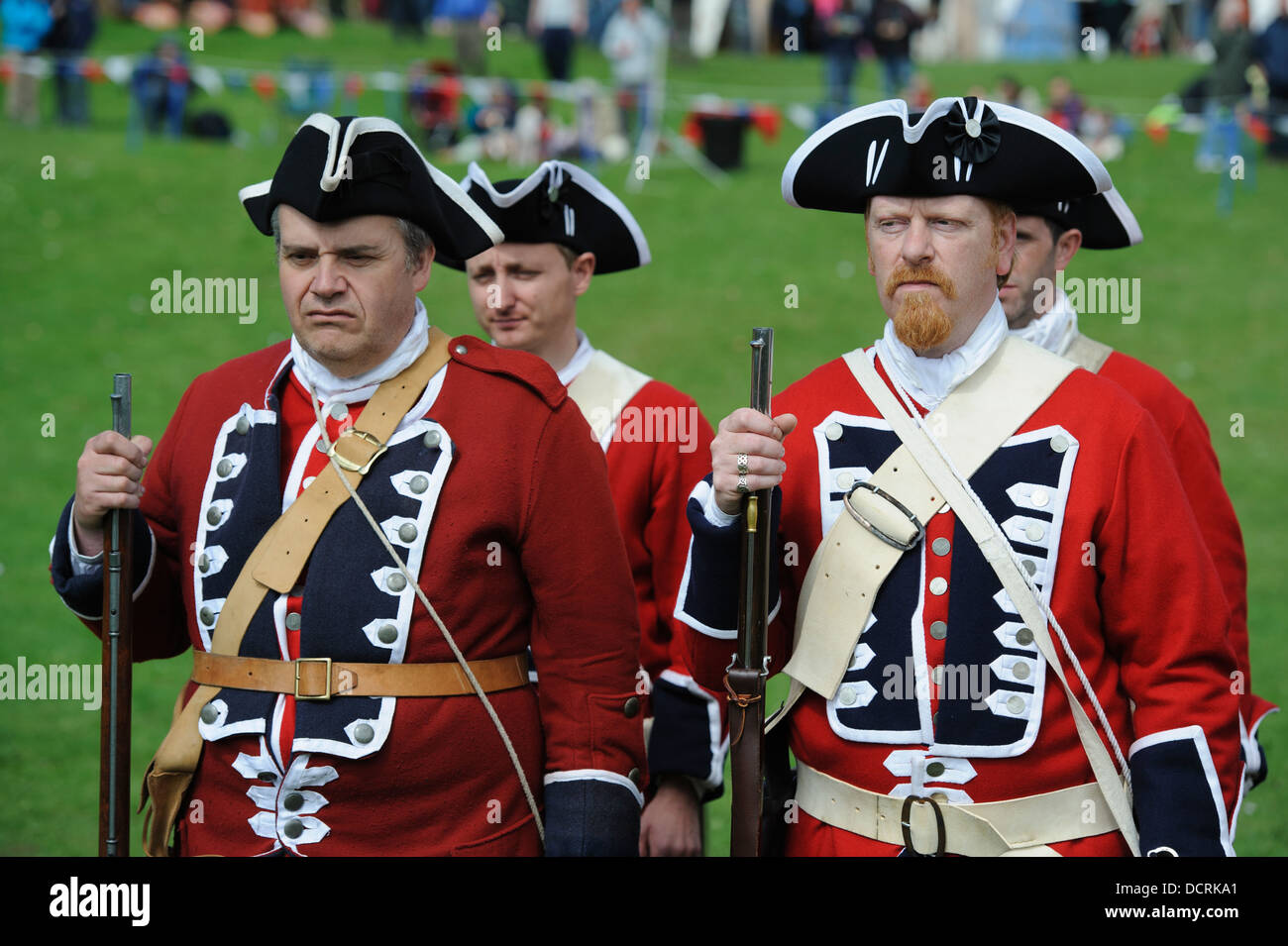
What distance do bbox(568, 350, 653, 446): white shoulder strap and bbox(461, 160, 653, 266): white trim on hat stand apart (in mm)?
419

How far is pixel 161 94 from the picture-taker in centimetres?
2325

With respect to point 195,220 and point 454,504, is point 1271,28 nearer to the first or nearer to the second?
point 195,220

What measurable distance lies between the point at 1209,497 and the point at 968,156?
1484mm

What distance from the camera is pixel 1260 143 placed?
77.2 ft

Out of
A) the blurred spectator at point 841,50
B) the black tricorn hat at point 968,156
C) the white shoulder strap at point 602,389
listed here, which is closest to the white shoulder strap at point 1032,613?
the black tricorn hat at point 968,156

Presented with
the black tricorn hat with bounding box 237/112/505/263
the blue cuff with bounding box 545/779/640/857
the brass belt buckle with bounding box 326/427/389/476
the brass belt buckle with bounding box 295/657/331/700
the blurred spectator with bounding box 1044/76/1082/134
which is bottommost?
the blue cuff with bounding box 545/779/640/857

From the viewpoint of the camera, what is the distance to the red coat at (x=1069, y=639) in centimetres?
338

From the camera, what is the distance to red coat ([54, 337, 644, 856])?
3.46 m

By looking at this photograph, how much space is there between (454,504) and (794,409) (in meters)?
0.84

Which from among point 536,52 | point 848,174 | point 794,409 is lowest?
point 794,409

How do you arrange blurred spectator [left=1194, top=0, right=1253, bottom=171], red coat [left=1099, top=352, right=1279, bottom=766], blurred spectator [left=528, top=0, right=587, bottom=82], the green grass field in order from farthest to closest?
blurred spectator [left=528, top=0, right=587, bottom=82] < blurred spectator [left=1194, top=0, right=1253, bottom=171] < the green grass field < red coat [left=1099, top=352, right=1279, bottom=766]

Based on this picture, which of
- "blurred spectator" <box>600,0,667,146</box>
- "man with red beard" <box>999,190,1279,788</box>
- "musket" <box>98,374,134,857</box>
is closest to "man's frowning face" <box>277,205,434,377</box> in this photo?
"musket" <box>98,374,134,857</box>

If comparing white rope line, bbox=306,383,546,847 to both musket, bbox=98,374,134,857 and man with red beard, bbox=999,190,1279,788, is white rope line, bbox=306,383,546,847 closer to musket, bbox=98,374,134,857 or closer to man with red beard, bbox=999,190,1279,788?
musket, bbox=98,374,134,857

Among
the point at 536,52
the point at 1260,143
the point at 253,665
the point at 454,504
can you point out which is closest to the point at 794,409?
the point at 454,504
